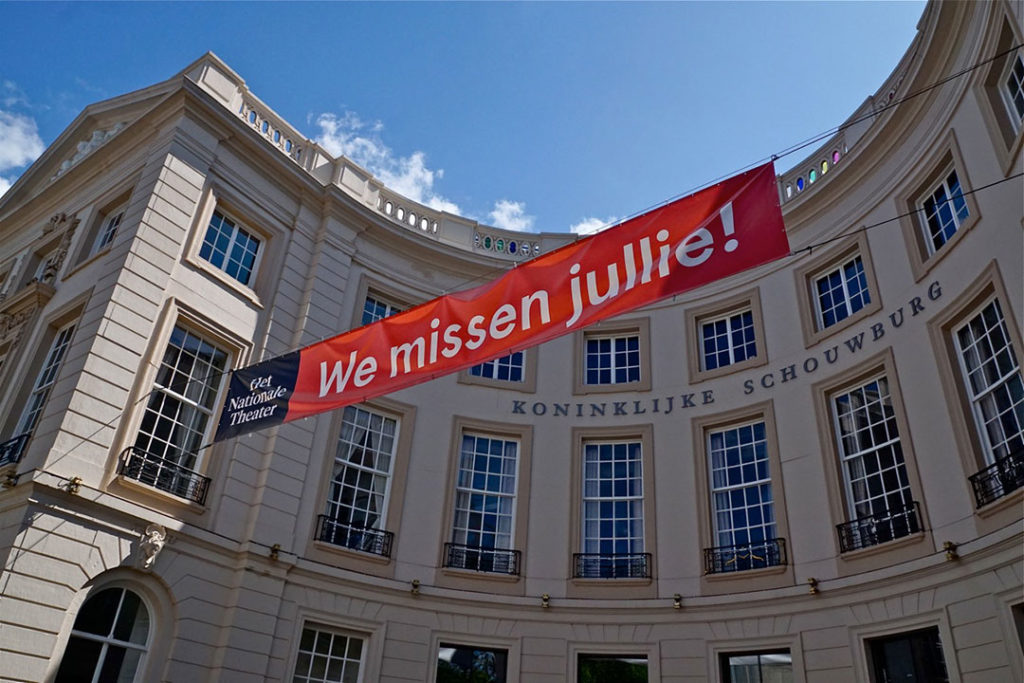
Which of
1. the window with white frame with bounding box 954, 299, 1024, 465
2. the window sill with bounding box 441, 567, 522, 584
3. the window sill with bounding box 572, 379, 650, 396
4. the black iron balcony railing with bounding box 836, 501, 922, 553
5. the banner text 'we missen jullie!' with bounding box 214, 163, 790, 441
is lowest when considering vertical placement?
the window sill with bounding box 441, 567, 522, 584

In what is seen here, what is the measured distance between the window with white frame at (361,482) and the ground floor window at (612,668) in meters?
3.93

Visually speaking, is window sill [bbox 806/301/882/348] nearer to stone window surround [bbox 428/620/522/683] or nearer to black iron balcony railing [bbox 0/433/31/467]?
stone window surround [bbox 428/620/522/683]

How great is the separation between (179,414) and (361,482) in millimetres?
3485

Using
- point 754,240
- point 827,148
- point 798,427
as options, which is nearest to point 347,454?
point 798,427

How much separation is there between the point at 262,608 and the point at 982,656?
995 centimetres

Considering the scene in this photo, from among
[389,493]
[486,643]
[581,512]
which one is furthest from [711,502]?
[389,493]

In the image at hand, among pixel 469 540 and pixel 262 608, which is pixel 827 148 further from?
pixel 262 608

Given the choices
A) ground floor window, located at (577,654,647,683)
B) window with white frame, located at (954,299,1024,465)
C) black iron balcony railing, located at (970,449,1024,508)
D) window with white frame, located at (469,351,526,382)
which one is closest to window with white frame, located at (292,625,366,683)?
ground floor window, located at (577,654,647,683)

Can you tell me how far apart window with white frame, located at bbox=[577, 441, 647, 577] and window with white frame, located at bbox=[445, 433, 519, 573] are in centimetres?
141

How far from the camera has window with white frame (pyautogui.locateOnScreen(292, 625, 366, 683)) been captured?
12.3 m

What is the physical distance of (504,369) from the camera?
54.1 ft

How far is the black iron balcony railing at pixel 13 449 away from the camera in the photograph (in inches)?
447

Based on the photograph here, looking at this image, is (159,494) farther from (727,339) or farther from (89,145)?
(727,339)

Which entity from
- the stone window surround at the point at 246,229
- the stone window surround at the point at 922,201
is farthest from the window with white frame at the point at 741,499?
the stone window surround at the point at 246,229
